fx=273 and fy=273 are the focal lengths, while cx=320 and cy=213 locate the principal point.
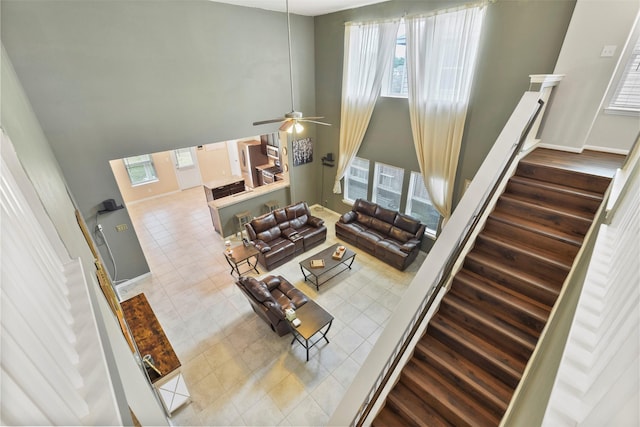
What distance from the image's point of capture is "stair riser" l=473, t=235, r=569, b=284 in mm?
2564

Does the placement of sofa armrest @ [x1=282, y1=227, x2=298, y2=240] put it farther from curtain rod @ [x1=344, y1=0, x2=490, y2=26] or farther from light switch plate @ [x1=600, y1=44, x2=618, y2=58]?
light switch plate @ [x1=600, y1=44, x2=618, y2=58]

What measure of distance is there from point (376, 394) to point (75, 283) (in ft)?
8.09

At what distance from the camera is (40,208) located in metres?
1.13

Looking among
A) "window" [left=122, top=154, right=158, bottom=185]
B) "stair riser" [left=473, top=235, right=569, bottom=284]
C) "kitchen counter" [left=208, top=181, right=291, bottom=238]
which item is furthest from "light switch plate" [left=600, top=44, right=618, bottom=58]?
"window" [left=122, top=154, right=158, bottom=185]

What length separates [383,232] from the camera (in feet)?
21.6

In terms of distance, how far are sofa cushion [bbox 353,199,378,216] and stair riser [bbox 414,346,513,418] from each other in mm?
4437

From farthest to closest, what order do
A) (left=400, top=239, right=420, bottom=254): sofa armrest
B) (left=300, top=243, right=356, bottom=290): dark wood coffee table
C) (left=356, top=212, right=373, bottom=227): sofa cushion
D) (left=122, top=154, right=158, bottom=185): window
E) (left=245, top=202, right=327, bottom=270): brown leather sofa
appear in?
(left=122, top=154, right=158, bottom=185): window < (left=356, top=212, right=373, bottom=227): sofa cushion < (left=245, top=202, right=327, bottom=270): brown leather sofa < (left=400, top=239, right=420, bottom=254): sofa armrest < (left=300, top=243, right=356, bottom=290): dark wood coffee table

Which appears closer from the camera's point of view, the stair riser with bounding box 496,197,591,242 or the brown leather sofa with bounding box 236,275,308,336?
the stair riser with bounding box 496,197,591,242

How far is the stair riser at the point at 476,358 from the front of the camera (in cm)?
233

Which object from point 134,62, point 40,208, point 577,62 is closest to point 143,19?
point 134,62

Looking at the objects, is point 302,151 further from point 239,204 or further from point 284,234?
point 284,234

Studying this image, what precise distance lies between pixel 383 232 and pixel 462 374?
4246mm

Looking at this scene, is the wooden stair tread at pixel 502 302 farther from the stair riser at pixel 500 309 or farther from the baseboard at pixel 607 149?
the baseboard at pixel 607 149

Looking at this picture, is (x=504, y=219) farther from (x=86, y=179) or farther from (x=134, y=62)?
(x=86, y=179)
